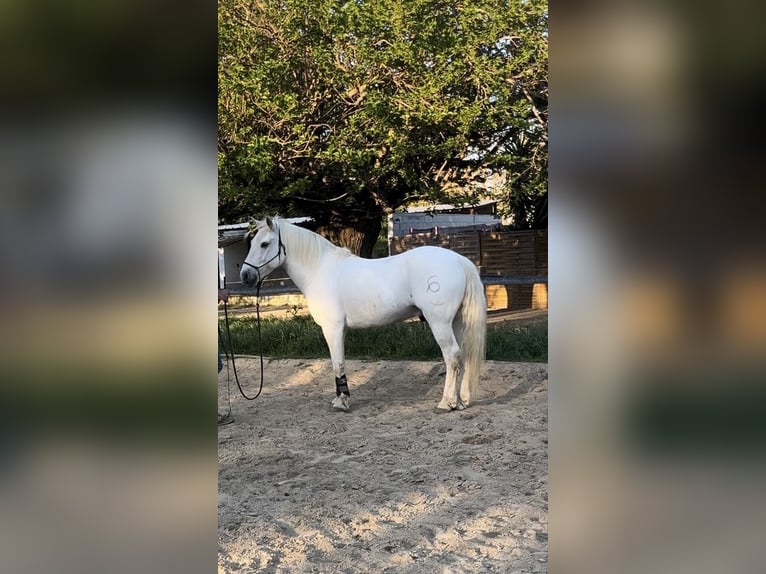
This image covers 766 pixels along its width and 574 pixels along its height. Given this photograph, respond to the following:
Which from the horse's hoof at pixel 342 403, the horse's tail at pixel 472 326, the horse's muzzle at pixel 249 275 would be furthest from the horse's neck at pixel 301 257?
the horse's tail at pixel 472 326

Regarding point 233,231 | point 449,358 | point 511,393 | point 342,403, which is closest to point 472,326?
point 449,358

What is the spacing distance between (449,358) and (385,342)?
110 inches

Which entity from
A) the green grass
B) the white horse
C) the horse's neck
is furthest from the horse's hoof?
the green grass

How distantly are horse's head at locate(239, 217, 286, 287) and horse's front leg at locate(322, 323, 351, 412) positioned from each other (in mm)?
744

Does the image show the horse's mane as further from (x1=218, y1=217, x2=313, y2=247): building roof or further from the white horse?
(x1=218, y1=217, x2=313, y2=247): building roof

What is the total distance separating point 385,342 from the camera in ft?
25.2

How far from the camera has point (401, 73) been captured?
24.4 ft

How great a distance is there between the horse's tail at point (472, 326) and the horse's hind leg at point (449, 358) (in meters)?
0.10
